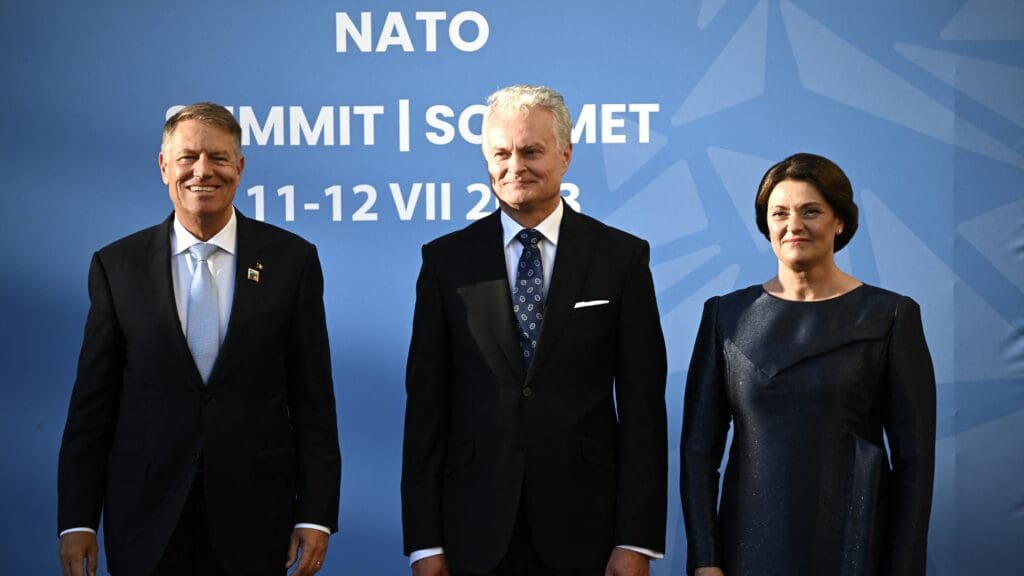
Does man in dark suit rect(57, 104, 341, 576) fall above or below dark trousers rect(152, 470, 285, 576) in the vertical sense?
above

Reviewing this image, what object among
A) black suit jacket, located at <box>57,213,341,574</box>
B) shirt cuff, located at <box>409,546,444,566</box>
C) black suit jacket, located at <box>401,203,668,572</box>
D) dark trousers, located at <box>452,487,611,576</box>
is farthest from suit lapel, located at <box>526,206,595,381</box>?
black suit jacket, located at <box>57,213,341,574</box>

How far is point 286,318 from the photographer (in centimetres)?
284

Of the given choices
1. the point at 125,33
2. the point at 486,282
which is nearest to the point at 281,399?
the point at 486,282

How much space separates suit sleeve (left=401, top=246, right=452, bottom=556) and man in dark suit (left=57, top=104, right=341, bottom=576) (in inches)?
9.2

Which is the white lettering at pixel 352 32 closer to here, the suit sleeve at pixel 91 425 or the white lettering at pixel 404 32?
the white lettering at pixel 404 32

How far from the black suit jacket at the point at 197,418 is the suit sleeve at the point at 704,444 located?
807mm

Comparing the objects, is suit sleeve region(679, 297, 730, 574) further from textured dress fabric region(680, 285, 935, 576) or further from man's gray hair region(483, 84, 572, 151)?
man's gray hair region(483, 84, 572, 151)

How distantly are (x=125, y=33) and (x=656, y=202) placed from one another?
179 cm

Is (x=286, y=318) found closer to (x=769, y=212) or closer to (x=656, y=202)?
(x=769, y=212)

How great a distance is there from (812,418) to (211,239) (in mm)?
1381

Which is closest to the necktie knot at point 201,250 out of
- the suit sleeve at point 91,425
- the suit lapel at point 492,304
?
the suit sleeve at point 91,425

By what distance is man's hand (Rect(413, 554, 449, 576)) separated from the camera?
8.91 ft

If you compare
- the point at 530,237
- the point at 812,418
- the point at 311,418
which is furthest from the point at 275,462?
the point at 812,418

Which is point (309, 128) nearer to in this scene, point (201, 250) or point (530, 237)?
point (201, 250)
